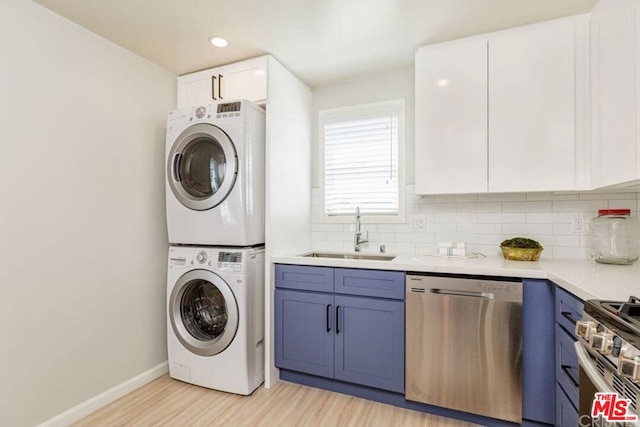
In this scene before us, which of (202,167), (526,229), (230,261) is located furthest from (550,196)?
(202,167)

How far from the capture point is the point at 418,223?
8.25 feet

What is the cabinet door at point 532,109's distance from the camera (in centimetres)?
185

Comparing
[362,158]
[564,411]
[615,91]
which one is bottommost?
[564,411]

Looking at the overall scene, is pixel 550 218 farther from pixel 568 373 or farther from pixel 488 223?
pixel 568 373

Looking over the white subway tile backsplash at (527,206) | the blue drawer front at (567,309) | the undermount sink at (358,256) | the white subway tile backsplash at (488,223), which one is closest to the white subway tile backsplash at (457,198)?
the white subway tile backsplash at (488,223)

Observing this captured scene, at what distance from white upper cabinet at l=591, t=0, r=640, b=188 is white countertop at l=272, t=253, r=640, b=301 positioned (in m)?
0.45

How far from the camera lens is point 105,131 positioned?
2072 millimetres

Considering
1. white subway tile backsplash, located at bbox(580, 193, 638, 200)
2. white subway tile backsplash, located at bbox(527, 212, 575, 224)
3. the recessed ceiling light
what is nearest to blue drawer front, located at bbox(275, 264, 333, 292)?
white subway tile backsplash, located at bbox(527, 212, 575, 224)

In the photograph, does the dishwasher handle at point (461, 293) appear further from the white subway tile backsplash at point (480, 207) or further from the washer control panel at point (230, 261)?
the washer control panel at point (230, 261)

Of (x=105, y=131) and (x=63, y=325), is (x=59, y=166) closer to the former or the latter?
(x=105, y=131)

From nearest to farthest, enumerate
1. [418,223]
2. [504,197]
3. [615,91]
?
[615,91], [504,197], [418,223]

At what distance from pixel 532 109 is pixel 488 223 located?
0.80m

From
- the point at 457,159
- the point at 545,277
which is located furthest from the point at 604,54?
the point at 545,277

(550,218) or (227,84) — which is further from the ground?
(227,84)
